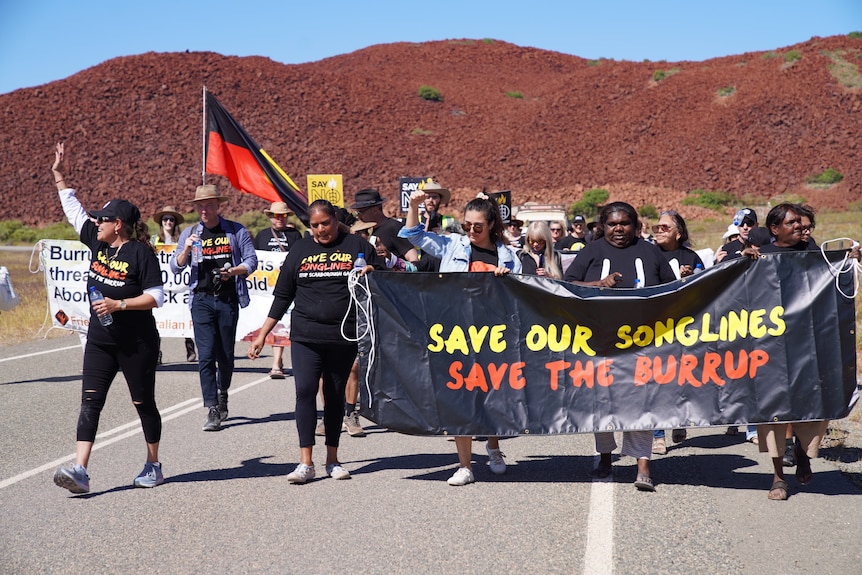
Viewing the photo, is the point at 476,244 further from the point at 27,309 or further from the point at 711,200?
the point at 711,200

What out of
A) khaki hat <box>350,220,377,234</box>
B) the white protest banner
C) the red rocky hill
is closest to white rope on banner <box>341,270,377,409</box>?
khaki hat <box>350,220,377,234</box>

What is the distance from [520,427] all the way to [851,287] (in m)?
2.38

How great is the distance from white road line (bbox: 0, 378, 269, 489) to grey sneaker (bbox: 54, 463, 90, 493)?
0.78 meters

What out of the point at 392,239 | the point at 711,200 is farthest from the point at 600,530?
the point at 711,200

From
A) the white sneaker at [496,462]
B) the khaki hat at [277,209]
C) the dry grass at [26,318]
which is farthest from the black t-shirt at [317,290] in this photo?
the dry grass at [26,318]

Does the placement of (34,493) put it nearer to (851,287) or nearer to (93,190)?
(851,287)

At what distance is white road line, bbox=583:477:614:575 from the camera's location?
16.4 feet

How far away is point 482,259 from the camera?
715 centimetres

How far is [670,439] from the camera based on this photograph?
8594mm

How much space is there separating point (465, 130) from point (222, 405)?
87169 millimetres

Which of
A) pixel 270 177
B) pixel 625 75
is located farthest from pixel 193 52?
pixel 270 177

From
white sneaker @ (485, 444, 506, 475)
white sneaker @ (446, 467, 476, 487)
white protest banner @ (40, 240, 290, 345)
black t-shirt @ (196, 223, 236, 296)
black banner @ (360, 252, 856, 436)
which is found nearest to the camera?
black banner @ (360, 252, 856, 436)

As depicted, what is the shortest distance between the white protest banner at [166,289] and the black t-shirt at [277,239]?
0.19 metres

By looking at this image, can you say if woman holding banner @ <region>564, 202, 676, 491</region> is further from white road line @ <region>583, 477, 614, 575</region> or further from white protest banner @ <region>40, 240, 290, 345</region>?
white protest banner @ <region>40, 240, 290, 345</region>
